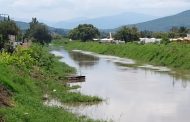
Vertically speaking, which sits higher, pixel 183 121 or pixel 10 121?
pixel 10 121

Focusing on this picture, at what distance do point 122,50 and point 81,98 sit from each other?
159 ft

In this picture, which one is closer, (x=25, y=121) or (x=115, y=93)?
(x=25, y=121)

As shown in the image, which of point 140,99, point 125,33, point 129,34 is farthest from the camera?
point 129,34

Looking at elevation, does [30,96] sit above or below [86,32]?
below

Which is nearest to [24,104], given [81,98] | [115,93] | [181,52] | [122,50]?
[81,98]

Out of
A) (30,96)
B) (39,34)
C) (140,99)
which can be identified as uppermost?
(39,34)

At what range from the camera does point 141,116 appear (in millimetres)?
17031

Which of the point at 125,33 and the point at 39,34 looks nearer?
the point at 125,33

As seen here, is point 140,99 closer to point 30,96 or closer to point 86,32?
point 30,96

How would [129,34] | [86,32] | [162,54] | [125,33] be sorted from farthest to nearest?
[86,32]
[129,34]
[125,33]
[162,54]

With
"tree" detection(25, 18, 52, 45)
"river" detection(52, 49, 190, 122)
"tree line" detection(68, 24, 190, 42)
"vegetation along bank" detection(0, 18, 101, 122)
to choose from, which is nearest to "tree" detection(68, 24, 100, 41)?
"tree line" detection(68, 24, 190, 42)

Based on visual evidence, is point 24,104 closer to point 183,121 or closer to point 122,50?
point 183,121

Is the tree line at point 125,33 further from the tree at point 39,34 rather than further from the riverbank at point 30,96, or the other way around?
the riverbank at point 30,96

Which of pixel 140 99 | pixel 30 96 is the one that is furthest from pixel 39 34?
pixel 30 96
